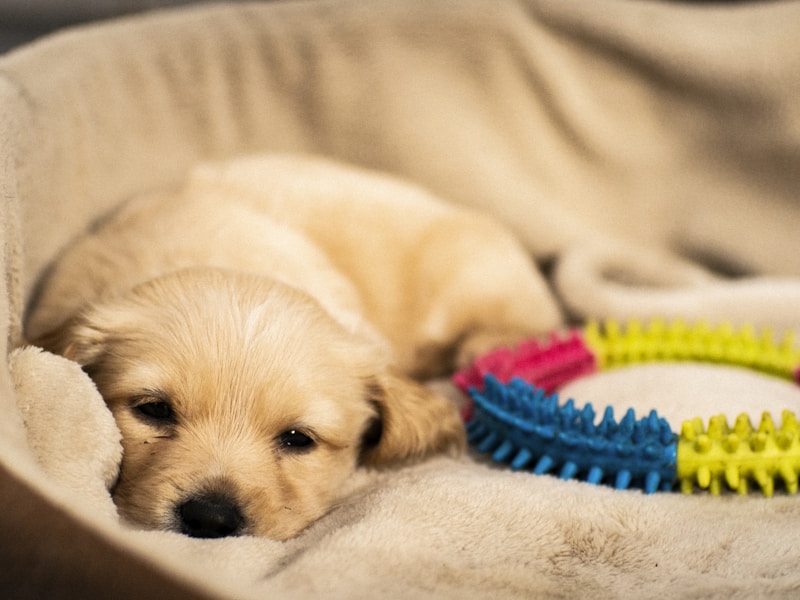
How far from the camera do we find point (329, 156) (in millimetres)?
3465

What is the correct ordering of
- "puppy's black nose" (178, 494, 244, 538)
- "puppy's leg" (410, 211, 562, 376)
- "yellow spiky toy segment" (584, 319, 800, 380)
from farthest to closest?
"puppy's leg" (410, 211, 562, 376) → "yellow spiky toy segment" (584, 319, 800, 380) → "puppy's black nose" (178, 494, 244, 538)

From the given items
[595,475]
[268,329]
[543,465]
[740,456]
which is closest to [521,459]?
[543,465]

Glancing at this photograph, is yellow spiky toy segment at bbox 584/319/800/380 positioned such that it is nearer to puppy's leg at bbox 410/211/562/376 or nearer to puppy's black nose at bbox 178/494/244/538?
puppy's leg at bbox 410/211/562/376

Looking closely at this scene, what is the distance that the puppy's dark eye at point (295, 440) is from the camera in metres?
1.83

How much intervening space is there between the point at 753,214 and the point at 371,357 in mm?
2041

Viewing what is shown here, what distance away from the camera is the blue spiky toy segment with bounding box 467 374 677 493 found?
182 centimetres

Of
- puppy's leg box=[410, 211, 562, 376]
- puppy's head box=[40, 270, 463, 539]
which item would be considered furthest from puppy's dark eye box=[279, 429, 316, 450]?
puppy's leg box=[410, 211, 562, 376]

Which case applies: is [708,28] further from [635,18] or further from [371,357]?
[371,357]

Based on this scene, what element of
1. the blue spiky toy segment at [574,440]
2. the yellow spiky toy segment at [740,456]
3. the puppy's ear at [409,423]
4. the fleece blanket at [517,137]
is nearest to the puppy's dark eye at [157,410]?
the fleece blanket at [517,137]

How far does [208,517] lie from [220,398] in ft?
0.85

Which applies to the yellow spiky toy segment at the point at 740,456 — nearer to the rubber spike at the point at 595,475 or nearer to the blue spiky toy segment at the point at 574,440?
the blue spiky toy segment at the point at 574,440

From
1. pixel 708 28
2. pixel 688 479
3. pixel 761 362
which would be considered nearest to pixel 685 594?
pixel 688 479

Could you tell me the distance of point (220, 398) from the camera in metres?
1.73

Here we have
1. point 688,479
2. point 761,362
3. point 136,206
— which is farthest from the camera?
point 136,206
